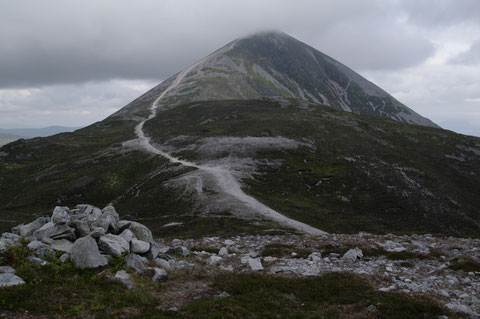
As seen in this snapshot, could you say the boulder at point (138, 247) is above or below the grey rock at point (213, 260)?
above

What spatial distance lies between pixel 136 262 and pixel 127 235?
3.36m

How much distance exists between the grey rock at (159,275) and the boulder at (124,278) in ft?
5.28

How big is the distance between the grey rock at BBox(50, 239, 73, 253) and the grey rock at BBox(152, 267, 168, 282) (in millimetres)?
5567

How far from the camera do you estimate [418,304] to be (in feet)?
45.8

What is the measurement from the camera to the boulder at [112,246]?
1889 centimetres

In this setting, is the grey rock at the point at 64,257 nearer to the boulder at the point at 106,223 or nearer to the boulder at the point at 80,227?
the boulder at the point at 80,227

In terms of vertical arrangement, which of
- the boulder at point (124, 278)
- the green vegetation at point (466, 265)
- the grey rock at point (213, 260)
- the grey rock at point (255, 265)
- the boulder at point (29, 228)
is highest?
the boulder at point (29, 228)

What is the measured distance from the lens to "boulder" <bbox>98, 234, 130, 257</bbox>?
18891mm

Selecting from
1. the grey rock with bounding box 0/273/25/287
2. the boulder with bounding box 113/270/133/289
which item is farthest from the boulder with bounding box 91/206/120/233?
the grey rock with bounding box 0/273/25/287

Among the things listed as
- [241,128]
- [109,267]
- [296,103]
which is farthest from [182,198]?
[296,103]

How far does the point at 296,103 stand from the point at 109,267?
561ft

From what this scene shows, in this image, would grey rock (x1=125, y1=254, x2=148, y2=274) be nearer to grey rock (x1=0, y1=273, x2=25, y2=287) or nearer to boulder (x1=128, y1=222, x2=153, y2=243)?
boulder (x1=128, y1=222, x2=153, y2=243)

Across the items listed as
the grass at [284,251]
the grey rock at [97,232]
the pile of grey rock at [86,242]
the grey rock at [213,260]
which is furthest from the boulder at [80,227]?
the grass at [284,251]

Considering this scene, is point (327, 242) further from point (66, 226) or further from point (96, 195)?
point (96, 195)
